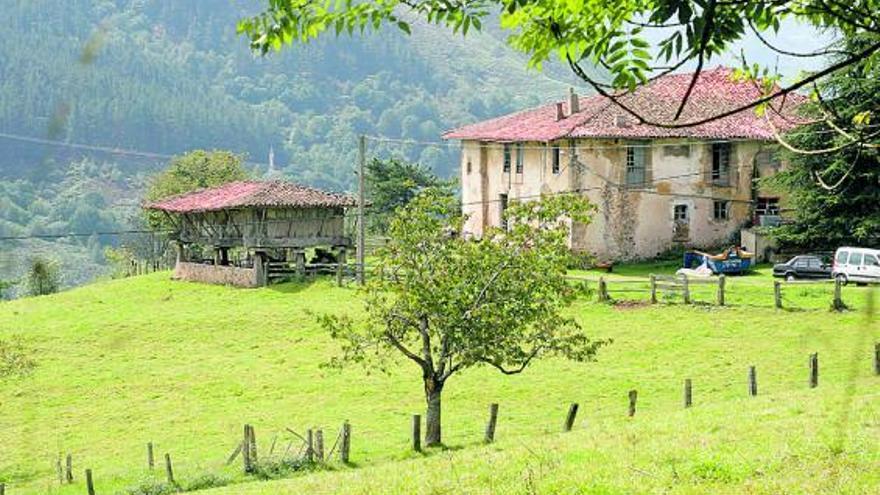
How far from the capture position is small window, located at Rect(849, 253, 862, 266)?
42.1 m

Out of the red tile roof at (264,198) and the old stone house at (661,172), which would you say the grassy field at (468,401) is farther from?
the red tile roof at (264,198)

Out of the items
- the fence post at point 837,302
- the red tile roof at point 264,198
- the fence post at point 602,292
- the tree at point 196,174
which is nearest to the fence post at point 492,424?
the fence post at point 837,302

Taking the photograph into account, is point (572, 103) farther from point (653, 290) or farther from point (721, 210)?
point (653, 290)

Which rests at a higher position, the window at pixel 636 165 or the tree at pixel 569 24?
the window at pixel 636 165

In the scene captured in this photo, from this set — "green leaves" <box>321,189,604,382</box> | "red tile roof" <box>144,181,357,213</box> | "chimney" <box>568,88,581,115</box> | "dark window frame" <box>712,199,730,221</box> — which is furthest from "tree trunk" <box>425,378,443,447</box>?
"chimney" <box>568,88,581,115</box>

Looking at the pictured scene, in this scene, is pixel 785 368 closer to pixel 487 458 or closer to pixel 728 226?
pixel 487 458

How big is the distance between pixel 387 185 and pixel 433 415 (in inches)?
2287

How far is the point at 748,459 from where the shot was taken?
452 inches

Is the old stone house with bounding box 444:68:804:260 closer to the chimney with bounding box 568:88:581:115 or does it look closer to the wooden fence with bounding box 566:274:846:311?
the chimney with bounding box 568:88:581:115

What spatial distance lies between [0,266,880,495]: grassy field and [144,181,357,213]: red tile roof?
5472 millimetres

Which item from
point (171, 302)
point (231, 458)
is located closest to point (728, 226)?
point (171, 302)

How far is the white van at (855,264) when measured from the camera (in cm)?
4147

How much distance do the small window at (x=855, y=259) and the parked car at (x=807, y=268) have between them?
1.66 metres

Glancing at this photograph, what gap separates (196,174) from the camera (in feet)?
302
